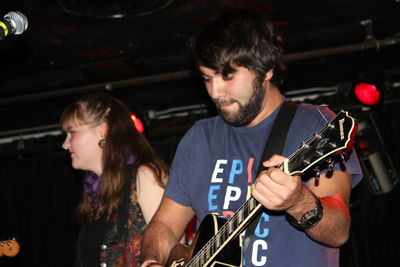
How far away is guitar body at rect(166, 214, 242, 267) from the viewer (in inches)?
87.7

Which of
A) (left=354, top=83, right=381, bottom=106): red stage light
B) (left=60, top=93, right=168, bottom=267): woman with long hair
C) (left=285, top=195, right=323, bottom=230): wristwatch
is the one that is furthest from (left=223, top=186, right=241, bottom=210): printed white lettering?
(left=354, top=83, right=381, bottom=106): red stage light

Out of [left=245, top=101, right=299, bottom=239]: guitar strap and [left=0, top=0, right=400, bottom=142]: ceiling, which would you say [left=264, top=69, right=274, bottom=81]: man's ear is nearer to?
[left=245, top=101, right=299, bottom=239]: guitar strap

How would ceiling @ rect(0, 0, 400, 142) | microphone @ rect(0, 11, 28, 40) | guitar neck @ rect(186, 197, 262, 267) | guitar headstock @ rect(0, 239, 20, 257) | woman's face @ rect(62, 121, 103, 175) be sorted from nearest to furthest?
guitar neck @ rect(186, 197, 262, 267), microphone @ rect(0, 11, 28, 40), guitar headstock @ rect(0, 239, 20, 257), woman's face @ rect(62, 121, 103, 175), ceiling @ rect(0, 0, 400, 142)

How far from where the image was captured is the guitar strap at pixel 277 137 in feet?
7.74

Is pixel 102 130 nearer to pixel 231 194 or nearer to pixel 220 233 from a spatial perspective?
pixel 231 194

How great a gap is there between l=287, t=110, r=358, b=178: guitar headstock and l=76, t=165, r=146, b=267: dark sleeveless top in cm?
142

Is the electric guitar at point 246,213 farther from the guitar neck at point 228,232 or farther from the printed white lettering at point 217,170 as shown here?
the printed white lettering at point 217,170

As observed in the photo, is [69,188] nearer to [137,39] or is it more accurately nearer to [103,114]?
[137,39]

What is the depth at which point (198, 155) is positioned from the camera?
8.75 ft

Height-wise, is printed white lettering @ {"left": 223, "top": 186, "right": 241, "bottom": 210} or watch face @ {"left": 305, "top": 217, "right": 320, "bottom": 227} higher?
printed white lettering @ {"left": 223, "top": 186, "right": 241, "bottom": 210}

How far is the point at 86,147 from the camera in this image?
3.53m

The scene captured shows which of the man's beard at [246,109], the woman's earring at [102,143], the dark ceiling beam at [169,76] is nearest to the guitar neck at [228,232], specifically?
the man's beard at [246,109]

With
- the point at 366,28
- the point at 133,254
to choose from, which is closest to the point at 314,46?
the point at 366,28

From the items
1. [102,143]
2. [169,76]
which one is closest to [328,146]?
[102,143]
